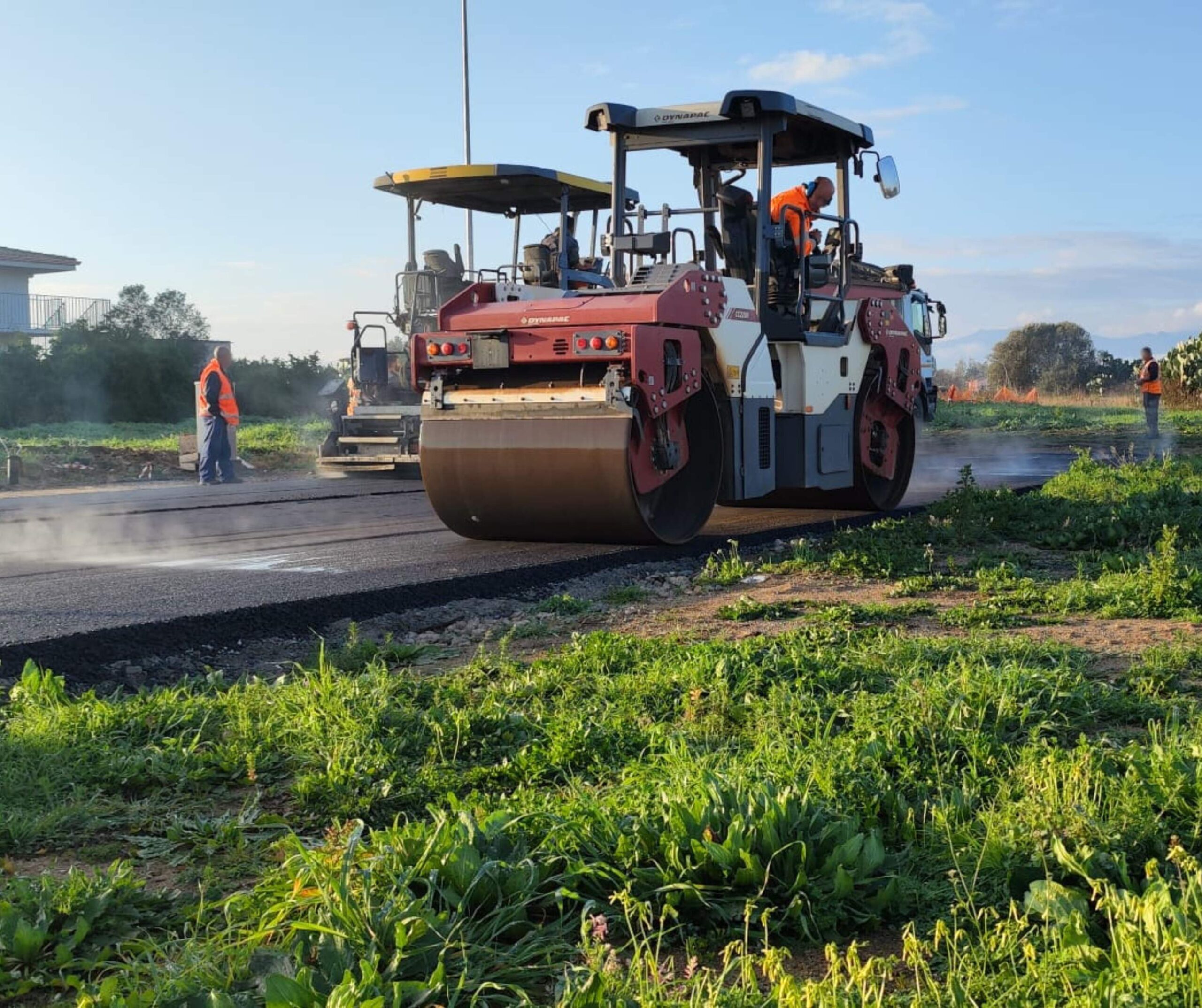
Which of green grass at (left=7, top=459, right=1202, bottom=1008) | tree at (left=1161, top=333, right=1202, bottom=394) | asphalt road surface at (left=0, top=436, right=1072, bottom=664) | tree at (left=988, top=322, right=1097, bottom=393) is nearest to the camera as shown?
green grass at (left=7, top=459, right=1202, bottom=1008)

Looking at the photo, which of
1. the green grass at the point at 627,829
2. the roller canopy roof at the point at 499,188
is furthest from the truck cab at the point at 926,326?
the green grass at the point at 627,829

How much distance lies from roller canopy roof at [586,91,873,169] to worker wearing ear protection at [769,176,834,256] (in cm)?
39

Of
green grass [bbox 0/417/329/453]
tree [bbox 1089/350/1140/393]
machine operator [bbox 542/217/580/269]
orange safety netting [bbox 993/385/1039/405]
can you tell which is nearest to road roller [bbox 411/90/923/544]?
machine operator [bbox 542/217/580/269]

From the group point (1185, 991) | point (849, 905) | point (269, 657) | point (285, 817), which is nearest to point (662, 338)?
point (269, 657)

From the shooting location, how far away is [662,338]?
8203 mm

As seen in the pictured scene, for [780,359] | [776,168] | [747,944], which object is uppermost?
[776,168]

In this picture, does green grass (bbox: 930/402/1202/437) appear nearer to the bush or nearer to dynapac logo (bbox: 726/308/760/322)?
the bush

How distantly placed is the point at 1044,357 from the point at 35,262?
4612 centimetres

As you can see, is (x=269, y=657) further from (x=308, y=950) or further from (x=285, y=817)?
(x=308, y=950)

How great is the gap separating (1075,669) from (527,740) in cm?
202

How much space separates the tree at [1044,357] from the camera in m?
62.4

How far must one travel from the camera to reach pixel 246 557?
28.7ft

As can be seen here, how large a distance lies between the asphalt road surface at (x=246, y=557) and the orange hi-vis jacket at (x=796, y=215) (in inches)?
84.1

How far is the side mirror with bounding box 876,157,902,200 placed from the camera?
33.3 feet
